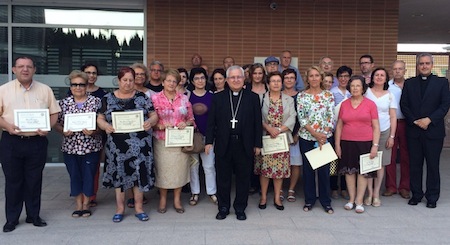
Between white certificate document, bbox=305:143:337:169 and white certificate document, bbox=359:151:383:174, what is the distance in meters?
0.36

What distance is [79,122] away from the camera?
167 inches

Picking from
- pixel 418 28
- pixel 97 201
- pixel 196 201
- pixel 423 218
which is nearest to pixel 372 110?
pixel 423 218

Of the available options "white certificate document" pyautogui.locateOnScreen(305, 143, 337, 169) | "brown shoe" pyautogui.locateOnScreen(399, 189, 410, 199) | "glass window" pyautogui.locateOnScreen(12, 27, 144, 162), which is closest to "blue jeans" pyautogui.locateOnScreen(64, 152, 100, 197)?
"white certificate document" pyautogui.locateOnScreen(305, 143, 337, 169)

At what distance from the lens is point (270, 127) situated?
4672 mm

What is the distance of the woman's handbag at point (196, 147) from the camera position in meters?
4.61

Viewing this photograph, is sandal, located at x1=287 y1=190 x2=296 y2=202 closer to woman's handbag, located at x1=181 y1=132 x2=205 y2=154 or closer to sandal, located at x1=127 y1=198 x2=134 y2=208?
woman's handbag, located at x1=181 y1=132 x2=205 y2=154

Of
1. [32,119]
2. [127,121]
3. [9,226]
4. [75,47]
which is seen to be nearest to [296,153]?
[127,121]

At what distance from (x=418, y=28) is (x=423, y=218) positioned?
30.3 ft

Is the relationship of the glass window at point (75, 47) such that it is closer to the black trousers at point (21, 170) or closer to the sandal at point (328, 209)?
the black trousers at point (21, 170)

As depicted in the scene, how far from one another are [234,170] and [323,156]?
1083 millimetres

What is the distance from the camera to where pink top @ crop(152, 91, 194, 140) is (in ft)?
14.8

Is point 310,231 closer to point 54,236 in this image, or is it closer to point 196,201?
point 196,201

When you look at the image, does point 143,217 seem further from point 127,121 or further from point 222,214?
point 127,121

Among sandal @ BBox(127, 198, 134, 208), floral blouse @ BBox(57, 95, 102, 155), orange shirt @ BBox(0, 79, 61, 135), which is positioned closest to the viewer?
orange shirt @ BBox(0, 79, 61, 135)
